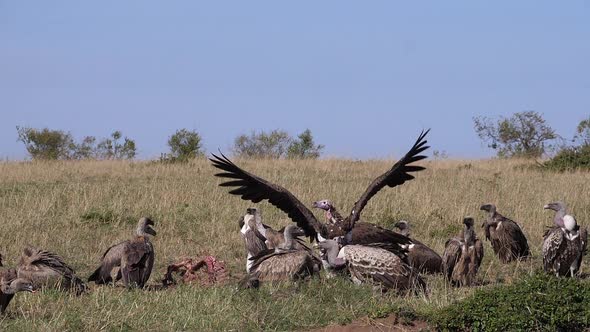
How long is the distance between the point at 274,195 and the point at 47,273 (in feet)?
8.63

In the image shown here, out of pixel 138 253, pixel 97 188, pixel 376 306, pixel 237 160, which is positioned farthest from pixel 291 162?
pixel 376 306

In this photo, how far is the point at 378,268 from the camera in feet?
27.4

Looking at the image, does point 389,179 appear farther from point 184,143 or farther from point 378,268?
point 184,143

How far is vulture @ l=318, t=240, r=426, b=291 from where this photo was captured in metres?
8.32

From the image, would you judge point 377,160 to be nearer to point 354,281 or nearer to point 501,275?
point 501,275

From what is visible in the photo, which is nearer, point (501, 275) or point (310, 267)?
point (310, 267)

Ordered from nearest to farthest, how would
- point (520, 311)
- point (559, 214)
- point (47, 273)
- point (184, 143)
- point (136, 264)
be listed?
point (520, 311), point (47, 273), point (136, 264), point (559, 214), point (184, 143)

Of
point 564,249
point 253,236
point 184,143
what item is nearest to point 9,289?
point 253,236

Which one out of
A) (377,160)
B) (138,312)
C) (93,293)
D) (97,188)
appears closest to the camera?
(138,312)

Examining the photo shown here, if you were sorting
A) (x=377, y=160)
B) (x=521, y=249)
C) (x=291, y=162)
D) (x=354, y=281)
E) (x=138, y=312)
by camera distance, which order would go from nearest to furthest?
(x=138, y=312), (x=354, y=281), (x=521, y=249), (x=291, y=162), (x=377, y=160)

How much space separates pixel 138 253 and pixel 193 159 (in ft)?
44.5

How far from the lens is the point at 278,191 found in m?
9.85

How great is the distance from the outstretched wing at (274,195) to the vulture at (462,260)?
4.33 ft

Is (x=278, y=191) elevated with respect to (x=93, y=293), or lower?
Answer: elevated
